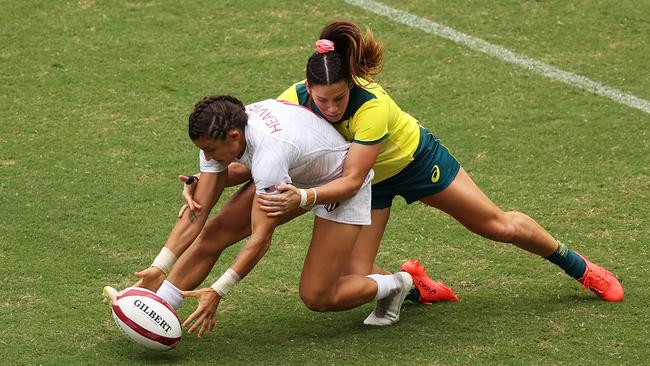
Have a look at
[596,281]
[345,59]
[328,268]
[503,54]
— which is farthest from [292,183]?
[503,54]

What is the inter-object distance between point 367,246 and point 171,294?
1.12m

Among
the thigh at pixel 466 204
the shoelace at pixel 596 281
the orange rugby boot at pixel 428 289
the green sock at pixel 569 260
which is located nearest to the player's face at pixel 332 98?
the thigh at pixel 466 204

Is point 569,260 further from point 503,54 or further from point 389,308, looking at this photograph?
point 503,54

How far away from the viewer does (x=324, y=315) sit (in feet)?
22.7

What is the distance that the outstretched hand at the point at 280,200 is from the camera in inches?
234

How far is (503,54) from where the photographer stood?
10.4 meters

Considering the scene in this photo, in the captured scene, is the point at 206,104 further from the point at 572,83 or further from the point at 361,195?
the point at 572,83

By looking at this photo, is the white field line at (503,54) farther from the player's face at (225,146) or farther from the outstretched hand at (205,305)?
the outstretched hand at (205,305)

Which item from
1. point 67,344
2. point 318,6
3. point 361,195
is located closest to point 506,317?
point 361,195

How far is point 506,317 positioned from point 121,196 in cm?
289

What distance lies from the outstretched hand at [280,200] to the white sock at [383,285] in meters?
0.88

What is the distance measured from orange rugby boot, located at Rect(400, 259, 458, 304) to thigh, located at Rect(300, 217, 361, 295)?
69 centimetres

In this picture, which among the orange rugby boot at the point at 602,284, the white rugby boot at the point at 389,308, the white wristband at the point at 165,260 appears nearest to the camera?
the white wristband at the point at 165,260

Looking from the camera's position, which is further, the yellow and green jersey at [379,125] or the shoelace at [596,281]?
the shoelace at [596,281]
